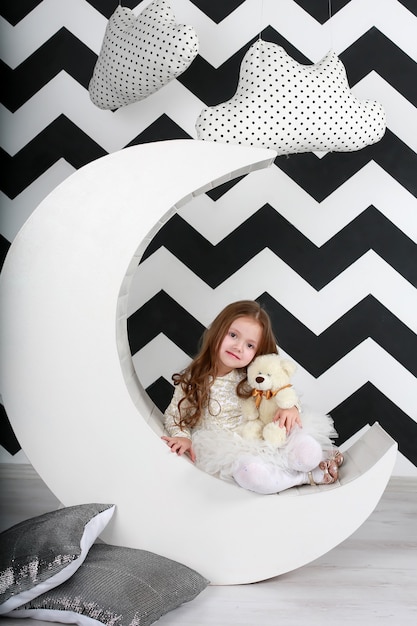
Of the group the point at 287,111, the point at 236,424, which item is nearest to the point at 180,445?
the point at 236,424

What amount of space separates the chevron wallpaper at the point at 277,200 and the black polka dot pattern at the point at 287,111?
0.45 m

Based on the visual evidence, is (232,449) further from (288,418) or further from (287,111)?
(287,111)

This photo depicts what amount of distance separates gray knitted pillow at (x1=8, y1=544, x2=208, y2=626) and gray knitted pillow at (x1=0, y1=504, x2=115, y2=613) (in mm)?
30

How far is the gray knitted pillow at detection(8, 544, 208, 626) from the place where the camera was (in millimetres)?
1396

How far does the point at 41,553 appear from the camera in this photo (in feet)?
4.76

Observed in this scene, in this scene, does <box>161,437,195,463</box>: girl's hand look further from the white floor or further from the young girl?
the white floor

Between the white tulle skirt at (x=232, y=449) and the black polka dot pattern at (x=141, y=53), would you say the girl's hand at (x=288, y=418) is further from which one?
the black polka dot pattern at (x=141, y=53)

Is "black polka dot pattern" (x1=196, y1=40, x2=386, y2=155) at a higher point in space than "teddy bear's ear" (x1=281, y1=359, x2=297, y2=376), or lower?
higher

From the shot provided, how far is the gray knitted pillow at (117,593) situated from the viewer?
1.40 metres

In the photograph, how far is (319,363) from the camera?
7.66ft

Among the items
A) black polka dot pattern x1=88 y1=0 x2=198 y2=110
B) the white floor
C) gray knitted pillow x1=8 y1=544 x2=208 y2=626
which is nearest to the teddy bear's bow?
the white floor

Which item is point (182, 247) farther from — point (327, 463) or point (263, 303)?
point (327, 463)

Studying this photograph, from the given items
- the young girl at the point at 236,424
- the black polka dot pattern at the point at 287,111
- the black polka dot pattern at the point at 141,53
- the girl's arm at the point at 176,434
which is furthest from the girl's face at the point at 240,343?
the black polka dot pattern at the point at 141,53

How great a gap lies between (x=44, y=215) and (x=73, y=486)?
60 centimetres
